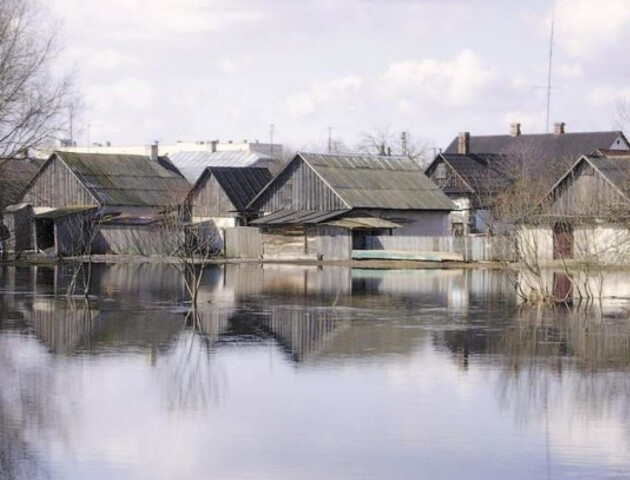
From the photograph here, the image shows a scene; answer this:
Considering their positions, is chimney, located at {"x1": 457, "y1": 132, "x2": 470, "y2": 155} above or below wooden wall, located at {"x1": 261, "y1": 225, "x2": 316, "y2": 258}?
above

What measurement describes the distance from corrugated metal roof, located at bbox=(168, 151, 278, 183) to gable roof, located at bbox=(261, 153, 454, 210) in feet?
72.8

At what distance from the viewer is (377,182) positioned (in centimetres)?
6588

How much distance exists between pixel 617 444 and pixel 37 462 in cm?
637

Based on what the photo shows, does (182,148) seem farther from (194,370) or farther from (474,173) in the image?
(194,370)

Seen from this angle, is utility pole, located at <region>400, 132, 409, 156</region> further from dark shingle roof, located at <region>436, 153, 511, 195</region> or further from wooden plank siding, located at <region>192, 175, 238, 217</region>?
wooden plank siding, located at <region>192, 175, 238, 217</region>

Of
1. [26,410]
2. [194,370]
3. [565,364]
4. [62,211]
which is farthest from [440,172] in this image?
[26,410]

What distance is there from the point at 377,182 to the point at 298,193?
395 centimetres

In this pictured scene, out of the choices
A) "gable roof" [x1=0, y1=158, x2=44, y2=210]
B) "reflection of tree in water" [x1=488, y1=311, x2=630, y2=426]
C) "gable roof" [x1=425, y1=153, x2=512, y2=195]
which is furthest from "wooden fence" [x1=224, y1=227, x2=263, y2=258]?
"reflection of tree in water" [x1=488, y1=311, x2=630, y2=426]

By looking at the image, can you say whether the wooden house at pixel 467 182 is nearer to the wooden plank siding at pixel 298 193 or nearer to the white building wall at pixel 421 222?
the white building wall at pixel 421 222

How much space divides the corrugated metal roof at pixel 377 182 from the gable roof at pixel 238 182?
454 cm

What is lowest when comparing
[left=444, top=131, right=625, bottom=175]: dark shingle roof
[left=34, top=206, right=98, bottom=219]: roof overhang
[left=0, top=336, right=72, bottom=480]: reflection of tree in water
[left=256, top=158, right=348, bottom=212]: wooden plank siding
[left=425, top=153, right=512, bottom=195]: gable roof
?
[left=0, top=336, right=72, bottom=480]: reflection of tree in water

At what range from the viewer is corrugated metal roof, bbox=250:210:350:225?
2418 inches

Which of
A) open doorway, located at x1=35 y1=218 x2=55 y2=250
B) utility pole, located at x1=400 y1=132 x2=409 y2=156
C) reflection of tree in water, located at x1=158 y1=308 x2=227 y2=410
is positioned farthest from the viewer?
utility pole, located at x1=400 y1=132 x2=409 y2=156

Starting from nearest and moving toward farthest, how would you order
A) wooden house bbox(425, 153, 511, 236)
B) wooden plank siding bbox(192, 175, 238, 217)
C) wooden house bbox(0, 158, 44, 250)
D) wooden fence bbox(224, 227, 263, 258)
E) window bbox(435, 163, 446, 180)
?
wooden fence bbox(224, 227, 263, 258), wooden house bbox(0, 158, 44, 250), wooden plank siding bbox(192, 175, 238, 217), wooden house bbox(425, 153, 511, 236), window bbox(435, 163, 446, 180)
